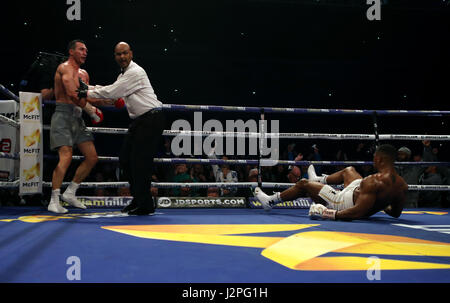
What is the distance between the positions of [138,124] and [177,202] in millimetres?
970

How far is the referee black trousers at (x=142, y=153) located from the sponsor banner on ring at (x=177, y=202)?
0.53m

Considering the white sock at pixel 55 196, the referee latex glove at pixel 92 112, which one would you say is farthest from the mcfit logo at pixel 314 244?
the referee latex glove at pixel 92 112

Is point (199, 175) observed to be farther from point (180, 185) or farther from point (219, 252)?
point (219, 252)

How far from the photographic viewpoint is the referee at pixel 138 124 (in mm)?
2648

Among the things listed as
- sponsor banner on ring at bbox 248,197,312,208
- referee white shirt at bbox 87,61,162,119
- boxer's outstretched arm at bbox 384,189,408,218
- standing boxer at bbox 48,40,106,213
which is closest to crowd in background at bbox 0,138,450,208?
sponsor banner on ring at bbox 248,197,312,208

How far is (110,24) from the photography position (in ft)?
24.4

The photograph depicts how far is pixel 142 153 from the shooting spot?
2.70m

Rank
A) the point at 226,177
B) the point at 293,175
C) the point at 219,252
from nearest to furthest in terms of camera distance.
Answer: the point at 219,252, the point at 226,177, the point at 293,175

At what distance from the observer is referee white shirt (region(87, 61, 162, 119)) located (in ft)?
8.55

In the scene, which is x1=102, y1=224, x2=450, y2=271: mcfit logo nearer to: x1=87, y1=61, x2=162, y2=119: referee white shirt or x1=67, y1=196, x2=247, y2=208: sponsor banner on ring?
x1=87, y1=61, x2=162, y2=119: referee white shirt

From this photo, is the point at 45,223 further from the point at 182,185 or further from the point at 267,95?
the point at 267,95

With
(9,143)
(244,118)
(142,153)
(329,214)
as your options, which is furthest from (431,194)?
(9,143)

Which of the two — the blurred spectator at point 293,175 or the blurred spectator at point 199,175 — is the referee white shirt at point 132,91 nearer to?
the blurred spectator at point 199,175

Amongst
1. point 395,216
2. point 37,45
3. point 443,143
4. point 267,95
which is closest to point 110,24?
point 37,45
